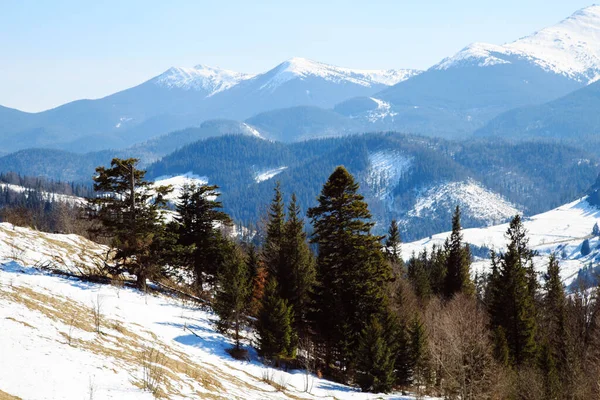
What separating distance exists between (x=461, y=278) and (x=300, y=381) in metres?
39.1

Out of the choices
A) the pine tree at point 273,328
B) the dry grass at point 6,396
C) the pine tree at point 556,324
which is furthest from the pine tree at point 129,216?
the pine tree at point 556,324

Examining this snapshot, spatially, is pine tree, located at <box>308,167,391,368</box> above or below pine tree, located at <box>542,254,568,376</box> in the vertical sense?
above

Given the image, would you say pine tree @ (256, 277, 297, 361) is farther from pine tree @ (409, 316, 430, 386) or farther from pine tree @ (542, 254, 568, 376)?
pine tree @ (542, 254, 568, 376)

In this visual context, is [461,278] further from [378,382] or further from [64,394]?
[64,394]

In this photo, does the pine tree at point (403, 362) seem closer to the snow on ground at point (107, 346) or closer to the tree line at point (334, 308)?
the tree line at point (334, 308)

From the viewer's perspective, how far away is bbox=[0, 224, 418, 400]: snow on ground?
15422 millimetres

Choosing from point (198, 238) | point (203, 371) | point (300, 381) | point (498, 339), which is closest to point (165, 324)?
point (203, 371)

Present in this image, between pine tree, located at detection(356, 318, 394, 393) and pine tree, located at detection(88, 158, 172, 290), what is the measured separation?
15609mm

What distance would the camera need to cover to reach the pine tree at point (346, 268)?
36.1m

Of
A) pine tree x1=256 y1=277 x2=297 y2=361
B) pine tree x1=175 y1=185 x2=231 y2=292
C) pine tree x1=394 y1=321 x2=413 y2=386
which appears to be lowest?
pine tree x1=394 y1=321 x2=413 y2=386

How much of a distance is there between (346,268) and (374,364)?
731 cm

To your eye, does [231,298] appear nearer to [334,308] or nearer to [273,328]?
[273,328]

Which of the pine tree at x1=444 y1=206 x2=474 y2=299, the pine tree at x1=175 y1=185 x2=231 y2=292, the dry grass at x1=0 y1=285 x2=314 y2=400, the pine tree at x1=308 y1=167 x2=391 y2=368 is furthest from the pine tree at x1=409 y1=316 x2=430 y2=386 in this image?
the pine tree at x1=444 y1=206 x2=474 y2=299

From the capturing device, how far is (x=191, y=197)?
152 ft
